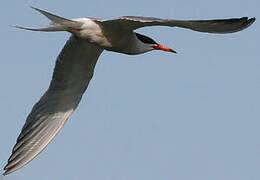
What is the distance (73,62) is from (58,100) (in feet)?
2.66

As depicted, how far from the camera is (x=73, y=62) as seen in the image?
11.8 m

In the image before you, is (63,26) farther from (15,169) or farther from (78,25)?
(15,169)

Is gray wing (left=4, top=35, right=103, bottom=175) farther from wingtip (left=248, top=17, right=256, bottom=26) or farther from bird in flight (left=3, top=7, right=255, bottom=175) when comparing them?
wingtip (left=248, top=17, right=256, bottom=26)

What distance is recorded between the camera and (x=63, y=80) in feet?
39.8

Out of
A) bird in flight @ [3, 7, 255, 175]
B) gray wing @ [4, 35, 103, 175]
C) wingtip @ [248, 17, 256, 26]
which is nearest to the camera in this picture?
wingtip @ [248, 17, 256, 26]

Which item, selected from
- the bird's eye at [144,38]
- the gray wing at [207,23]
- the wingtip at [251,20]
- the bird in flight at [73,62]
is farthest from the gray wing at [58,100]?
the wingtip at [251,20]

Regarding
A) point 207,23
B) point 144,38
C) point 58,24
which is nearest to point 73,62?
point 144,38

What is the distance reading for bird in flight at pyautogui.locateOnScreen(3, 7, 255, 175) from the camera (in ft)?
31.0

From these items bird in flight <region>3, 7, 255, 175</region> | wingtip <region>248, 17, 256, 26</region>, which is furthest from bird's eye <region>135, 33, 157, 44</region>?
wingtip <region>248, 17, 256, 26</region>

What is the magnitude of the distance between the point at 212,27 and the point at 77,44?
3612 millimetres

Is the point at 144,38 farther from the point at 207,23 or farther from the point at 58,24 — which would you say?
the point at 207,23

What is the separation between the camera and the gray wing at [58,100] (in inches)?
445

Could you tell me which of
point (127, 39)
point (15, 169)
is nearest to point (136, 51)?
point (127, 39)

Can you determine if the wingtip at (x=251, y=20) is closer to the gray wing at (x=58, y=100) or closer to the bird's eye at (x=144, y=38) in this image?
the bird's eye at (x=144, y=38)
